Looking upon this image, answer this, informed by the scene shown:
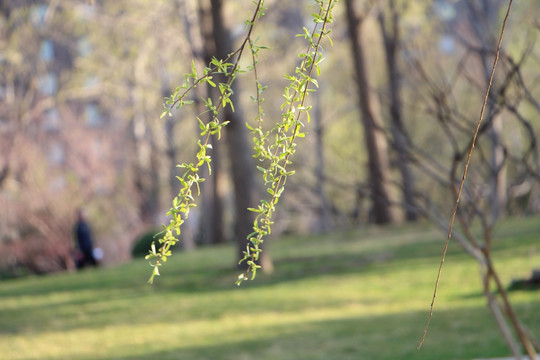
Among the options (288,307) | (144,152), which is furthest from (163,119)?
(288,307)

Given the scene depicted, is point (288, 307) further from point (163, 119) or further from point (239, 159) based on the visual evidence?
point (163, 119)

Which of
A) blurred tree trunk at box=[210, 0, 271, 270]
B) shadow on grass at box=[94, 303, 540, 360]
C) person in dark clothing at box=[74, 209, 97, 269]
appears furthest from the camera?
person in dark clothing at box=[74, 209, 97, 269]

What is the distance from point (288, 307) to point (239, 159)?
3.63m

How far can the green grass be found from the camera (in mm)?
8219

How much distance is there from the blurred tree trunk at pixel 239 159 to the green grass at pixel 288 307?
836 mm

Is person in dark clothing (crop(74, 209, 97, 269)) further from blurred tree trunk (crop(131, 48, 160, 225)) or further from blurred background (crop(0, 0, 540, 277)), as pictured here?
blurred tree trunk (crop(131, 48, 160, 225))

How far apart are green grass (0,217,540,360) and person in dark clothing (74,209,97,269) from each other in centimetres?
200

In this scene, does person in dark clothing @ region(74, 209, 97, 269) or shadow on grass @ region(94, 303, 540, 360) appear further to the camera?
person in dark clothing @ region(74, 209, 97, 269)

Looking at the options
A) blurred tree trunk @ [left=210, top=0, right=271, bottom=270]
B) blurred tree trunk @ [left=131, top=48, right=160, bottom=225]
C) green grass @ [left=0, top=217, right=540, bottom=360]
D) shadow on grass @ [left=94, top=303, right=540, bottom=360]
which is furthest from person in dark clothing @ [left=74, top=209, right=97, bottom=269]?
shadow on grass @ [left=94, top=303, right=540, bottom=360]

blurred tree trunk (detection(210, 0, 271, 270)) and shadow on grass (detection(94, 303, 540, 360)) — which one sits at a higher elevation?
blurred tree trunk (detection(210, 0, 271, 270))

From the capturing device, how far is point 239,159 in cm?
1389

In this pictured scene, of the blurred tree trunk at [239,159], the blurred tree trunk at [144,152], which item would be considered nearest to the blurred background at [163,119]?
the blurred tree trunk at [144,152]

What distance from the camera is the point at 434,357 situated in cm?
705

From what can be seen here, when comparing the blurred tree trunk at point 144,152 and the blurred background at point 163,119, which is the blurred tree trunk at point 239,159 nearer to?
the blurred background at point 163,119
